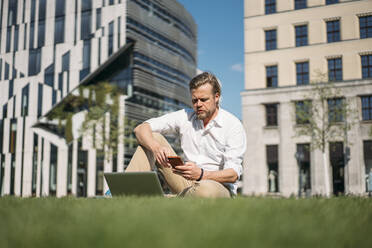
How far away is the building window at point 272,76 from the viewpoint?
1369 inches

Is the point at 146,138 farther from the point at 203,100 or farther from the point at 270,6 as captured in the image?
the point at 270,6

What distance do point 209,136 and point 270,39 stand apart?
32.5 metres

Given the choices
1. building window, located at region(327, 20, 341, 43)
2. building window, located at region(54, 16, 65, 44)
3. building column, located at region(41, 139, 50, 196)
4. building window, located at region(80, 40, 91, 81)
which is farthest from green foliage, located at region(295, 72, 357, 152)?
building window, located at region(54, 16, 65, 44)

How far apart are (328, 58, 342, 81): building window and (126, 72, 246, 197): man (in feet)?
98.8

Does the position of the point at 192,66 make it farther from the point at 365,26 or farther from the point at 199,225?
the point at 199,225

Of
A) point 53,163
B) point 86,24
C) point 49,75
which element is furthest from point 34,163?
point 86,24

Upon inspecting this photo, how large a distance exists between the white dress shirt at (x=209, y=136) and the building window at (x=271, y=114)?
99.0 ft

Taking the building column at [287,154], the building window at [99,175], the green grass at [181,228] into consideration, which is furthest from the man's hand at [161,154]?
the building window at [99,175]

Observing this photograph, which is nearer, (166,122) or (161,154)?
(161,154)

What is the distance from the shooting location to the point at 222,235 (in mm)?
1604

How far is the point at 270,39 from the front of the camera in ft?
117

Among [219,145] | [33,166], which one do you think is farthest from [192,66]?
[219,145]

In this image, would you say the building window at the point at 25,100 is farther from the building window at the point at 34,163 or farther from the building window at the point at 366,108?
the building window at the point at 366,108

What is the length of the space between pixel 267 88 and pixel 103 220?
33371 millimetres
